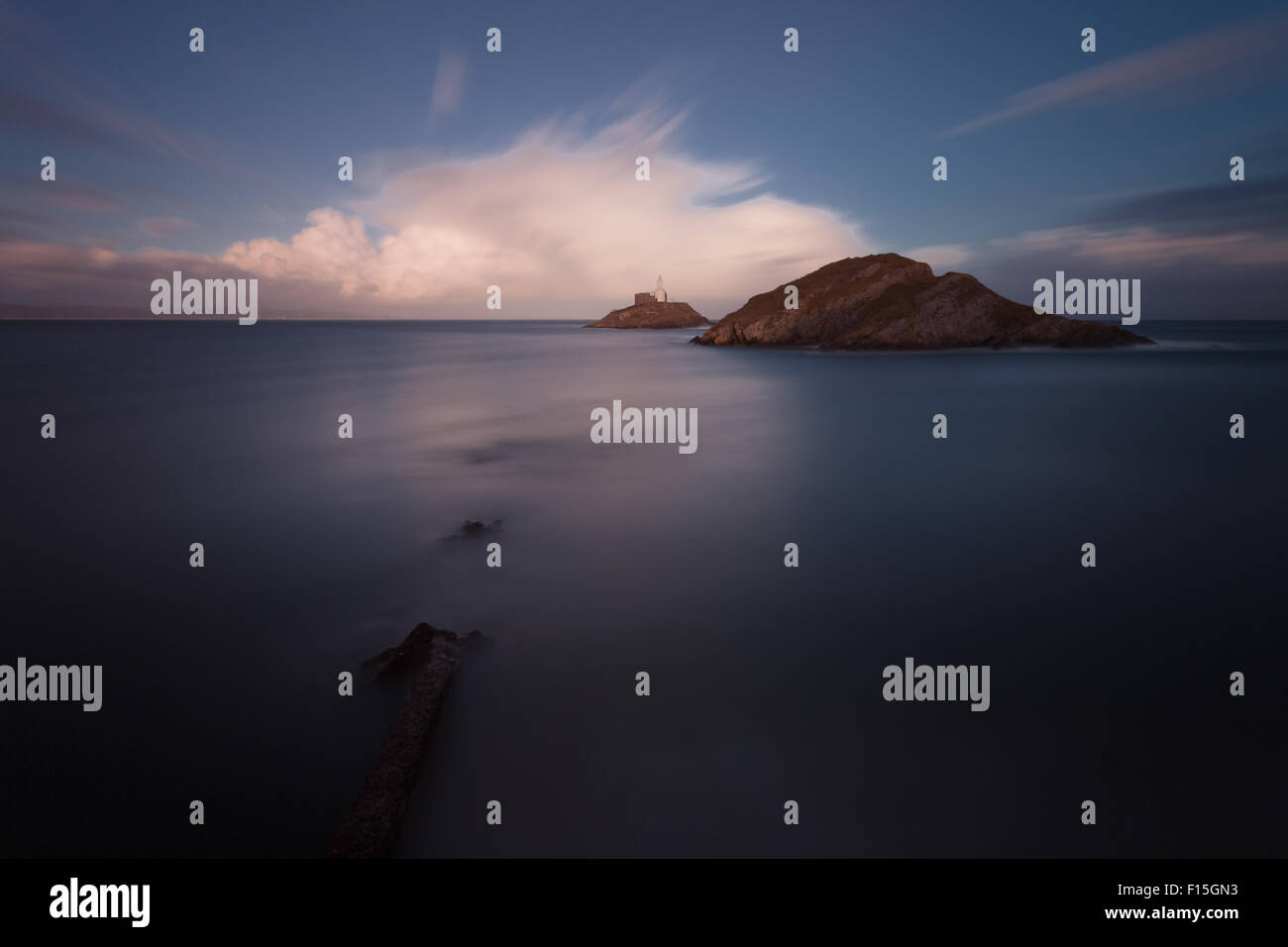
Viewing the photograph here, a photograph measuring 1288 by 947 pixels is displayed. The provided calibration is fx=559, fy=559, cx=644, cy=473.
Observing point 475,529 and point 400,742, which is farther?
point 475,529

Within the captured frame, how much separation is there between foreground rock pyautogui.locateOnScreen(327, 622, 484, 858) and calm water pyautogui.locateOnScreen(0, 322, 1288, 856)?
0.83 feet

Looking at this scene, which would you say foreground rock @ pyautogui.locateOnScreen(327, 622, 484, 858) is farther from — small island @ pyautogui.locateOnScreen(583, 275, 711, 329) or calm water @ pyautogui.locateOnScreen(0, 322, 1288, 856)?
small island @ pyautogui.locateOnScreen(583, 275, 711, 329)

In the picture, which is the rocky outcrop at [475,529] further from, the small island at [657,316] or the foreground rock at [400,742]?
the small island at [657,316]

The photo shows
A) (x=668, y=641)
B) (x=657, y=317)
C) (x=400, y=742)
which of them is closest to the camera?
(x=400, y=742)

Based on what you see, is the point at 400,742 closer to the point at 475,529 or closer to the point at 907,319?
the point at 475,529

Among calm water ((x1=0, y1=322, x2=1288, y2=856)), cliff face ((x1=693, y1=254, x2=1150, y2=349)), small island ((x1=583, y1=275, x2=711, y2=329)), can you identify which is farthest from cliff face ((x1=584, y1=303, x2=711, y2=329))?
calm water ((x1=0, y1=322, x2=1288, y2=856))

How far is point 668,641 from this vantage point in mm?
7625

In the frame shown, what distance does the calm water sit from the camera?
499 cm

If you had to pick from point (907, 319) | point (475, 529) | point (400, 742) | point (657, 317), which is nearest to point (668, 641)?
point (400, 742)

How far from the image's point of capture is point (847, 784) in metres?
5.31

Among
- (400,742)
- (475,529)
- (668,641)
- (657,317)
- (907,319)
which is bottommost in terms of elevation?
(400,742)

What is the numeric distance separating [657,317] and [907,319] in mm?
113929
